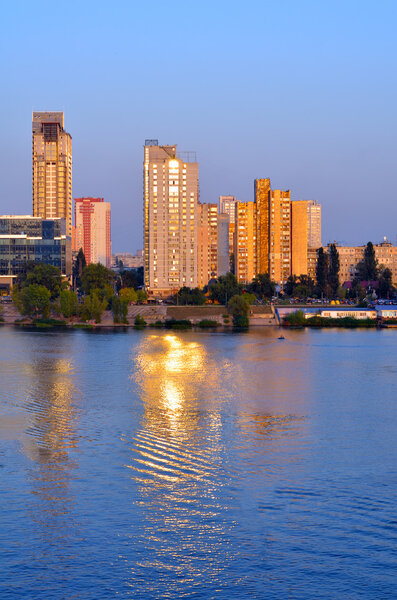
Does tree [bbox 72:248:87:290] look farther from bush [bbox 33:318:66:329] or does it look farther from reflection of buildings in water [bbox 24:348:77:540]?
reflection of buildings in water [bbox 24:348:77:540]

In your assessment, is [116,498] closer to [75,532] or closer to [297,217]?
[75,532]

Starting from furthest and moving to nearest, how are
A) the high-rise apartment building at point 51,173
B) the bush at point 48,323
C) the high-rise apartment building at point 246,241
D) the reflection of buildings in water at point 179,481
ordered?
the high-rise apartment building at point 51,173, the high-rise apartment building at point 246,241, the bush at point 48,323, the reflection of buildings in water at point 179,481

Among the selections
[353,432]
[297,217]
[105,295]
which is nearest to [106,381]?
[353,432]

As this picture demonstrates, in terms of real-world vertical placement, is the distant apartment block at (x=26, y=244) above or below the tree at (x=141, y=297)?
above

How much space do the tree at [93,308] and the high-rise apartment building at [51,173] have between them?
90.6 m

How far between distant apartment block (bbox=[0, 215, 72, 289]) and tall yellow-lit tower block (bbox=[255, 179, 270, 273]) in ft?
141

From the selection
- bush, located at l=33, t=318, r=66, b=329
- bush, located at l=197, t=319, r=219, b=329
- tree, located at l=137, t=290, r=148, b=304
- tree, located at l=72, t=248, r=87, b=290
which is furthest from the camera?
tree, located at l=72, t=248, r=87, b=290

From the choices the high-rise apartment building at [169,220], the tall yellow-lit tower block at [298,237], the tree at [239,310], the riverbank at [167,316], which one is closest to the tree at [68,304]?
the riverbank at [167,316]

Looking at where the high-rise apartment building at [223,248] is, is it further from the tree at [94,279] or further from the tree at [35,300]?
the tree at [35,300]

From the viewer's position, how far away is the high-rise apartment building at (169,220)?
138500 mm

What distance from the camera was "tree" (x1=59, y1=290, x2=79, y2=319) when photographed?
9338 cm

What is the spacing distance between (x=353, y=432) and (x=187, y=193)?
113 meters

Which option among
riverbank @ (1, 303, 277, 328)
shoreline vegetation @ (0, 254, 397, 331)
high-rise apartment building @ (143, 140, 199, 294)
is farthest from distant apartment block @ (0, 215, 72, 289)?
riverbank @ (1, 303, 277, 328)

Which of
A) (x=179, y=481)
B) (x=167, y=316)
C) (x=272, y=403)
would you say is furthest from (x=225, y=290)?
(x=179, y=481)
